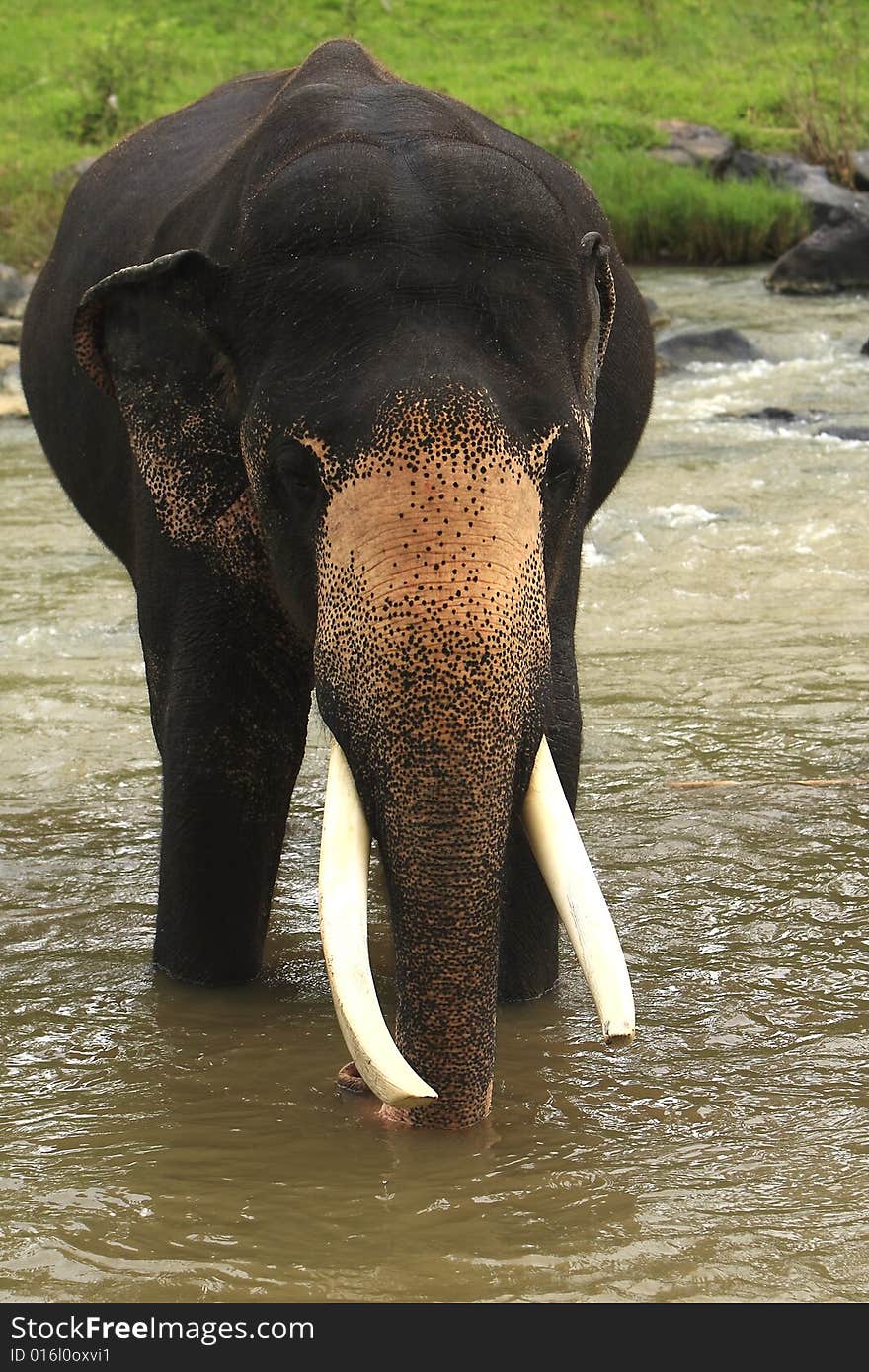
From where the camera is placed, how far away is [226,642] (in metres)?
3.74

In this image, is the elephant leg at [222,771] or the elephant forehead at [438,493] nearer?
the elephant forehead at [438,493]

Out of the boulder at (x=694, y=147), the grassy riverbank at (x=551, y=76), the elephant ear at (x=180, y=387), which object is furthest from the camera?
the boulder at (x=694, y=147)

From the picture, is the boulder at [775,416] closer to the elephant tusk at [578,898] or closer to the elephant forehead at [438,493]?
the elephant tusk at [578,898]

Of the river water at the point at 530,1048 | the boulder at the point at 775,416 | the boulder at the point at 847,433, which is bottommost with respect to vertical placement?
the boulder at the point at 775,416

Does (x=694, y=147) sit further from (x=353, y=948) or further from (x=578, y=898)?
(x=353, y=948)

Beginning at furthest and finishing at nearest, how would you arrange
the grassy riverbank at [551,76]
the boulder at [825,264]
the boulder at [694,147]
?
the boulder at [694,147] < the grassy riverbank at [551,76] < the boulder at [825,264]

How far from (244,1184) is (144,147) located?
2530 millimetres

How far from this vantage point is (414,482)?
2.85 m

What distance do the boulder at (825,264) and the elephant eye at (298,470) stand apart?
14204 mm

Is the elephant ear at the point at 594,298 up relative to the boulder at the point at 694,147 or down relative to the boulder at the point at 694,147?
up

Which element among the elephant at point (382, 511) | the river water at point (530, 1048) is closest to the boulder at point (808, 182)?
the river water at point (530, 1048)

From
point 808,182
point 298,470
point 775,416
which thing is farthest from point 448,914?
point 808,182

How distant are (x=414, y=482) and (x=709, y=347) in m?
11.3

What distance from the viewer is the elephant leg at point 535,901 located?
3.96 m
